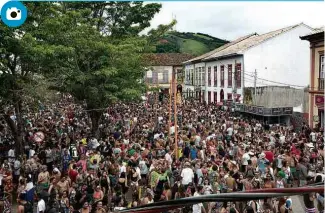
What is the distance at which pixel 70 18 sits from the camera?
16594 mm

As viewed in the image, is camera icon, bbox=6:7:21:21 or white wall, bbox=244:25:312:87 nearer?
camera icon, bbox=6:7:21:21

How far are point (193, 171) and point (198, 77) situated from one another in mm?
36178

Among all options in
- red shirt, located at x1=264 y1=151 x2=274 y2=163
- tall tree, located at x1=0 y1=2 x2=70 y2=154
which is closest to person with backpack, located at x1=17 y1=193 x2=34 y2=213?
tall tree, located at x1=0 y1=2 x2=70 y2=154

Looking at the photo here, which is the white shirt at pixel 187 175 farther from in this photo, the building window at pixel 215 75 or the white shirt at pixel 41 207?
the building window at pixel 215 75

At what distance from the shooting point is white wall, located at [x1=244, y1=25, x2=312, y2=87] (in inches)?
1276

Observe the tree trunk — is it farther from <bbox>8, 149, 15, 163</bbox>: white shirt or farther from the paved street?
the paved street

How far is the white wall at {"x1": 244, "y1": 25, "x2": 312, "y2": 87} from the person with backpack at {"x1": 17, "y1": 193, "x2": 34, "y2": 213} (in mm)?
24981

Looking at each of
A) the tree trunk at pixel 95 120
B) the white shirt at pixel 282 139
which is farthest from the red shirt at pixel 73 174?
the white shirt at pixel 282 139

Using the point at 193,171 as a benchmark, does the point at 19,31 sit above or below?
above

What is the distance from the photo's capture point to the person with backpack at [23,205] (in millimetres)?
9062

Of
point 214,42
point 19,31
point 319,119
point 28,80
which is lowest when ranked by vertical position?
point 319,119

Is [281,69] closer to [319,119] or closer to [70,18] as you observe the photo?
[319,119]

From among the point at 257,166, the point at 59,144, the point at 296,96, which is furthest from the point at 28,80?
the point at 296,96

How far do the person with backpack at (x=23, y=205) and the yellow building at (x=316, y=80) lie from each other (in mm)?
17549
